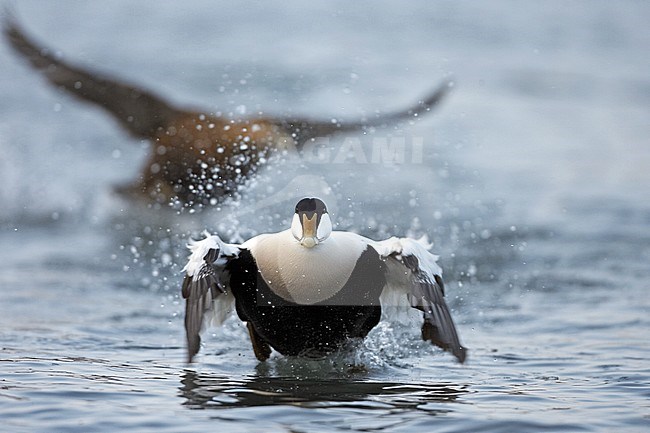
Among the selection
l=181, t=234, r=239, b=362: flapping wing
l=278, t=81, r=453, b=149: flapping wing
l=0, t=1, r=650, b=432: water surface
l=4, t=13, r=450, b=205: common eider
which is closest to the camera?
l=0, t=1, r=650, b=432: water surface

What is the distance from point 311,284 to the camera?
545cm

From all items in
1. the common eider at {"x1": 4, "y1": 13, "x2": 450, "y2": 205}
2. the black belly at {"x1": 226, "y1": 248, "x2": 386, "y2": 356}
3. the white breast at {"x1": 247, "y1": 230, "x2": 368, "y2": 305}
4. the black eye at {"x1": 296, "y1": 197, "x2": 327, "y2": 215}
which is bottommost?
the black belly at {"x1": 226, "y1": 248, "x2": 386, "y2": 356}

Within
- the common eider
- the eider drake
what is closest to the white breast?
the eider drake

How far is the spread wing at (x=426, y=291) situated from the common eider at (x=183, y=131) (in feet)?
8.79

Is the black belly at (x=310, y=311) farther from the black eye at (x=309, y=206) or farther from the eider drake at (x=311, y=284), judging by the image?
the black eye at (x=309, y=206)

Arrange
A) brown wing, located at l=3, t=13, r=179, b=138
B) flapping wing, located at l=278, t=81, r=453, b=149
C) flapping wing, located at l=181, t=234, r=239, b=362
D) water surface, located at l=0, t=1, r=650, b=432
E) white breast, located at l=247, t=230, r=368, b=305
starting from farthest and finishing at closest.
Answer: brown wing, located at l=3, t=13, r=179, b=138 → flapping wing, located at l=278, t=81, r=453, b=149 → white breast, located at l=247, t=230, r=368, b=305 → flapping wing, located at l=181, t=234, r=239, b=362 → water surface, located at l=0, t=1, r=650, b=432

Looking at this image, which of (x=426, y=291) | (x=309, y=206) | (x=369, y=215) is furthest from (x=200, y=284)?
(x=369, y=215)

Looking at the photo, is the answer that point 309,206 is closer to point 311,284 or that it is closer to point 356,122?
point 311,284

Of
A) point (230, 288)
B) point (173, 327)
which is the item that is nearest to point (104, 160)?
point (173, 327)

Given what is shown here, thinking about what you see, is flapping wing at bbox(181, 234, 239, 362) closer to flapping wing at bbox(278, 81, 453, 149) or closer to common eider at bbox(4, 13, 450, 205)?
common eider at bbox(4, 13, 450, 205)

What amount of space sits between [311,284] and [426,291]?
1.94 ft

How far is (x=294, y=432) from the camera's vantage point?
14.2ft

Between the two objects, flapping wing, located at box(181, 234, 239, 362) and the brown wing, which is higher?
the brown wing

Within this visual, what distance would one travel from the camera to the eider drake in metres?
5.39
